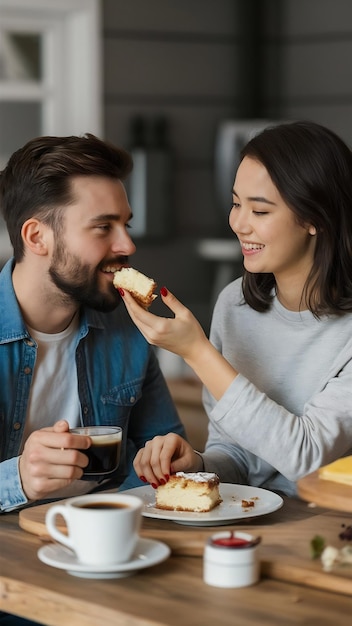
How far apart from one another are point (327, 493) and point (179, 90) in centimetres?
480

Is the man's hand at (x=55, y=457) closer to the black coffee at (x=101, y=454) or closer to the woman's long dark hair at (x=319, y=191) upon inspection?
the black coffee at (x=101, y=454)

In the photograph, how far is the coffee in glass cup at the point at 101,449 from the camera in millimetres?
1829

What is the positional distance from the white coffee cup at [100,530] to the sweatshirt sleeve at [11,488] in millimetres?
378

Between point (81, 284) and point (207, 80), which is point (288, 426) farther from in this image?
point (207, 80)

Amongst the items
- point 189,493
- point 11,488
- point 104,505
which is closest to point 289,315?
point 189,493

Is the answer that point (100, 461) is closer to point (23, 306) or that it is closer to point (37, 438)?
point (37, 438)

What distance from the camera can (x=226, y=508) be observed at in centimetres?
183

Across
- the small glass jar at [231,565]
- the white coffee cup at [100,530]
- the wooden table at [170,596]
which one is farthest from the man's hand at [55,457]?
the small glass jar at [231,565]

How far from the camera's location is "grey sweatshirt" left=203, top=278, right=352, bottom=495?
6.42 ft

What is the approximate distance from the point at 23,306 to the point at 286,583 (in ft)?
3.28

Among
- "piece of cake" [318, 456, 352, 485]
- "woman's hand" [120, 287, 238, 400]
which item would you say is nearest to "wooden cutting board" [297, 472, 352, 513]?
"piece of cake" [318, 456, 352, 485]

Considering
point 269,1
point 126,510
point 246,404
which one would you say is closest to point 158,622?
point 126,510

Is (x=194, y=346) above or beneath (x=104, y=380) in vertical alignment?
above

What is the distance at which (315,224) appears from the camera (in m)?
2.20
